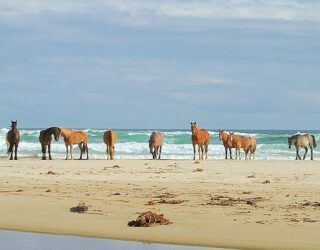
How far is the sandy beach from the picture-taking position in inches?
413

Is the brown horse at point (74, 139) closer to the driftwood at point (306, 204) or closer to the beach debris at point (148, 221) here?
the driftwood at point (306, 204)

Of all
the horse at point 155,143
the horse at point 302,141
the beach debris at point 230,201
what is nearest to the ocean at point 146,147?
the horse at point 302,141

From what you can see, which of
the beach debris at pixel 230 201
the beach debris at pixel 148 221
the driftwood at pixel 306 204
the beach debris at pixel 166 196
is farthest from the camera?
the beach debris at pixel 166 196

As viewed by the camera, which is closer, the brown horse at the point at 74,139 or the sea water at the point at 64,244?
the sea water at the point at 64,244

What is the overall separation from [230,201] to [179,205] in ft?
3.22

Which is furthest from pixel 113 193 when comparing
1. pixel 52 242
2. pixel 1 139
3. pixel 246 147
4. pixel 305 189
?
pixel 1 139

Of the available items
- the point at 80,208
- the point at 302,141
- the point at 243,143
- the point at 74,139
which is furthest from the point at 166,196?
the point at 302,141

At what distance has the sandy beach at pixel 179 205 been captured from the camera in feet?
34.4

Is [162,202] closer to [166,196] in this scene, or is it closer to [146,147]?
[166,196]

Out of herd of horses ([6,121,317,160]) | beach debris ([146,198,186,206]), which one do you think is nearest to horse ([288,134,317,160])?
herd of horses ([6,121,317,160])

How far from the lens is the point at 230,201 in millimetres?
13781

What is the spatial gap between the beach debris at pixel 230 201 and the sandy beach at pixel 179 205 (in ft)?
0.06

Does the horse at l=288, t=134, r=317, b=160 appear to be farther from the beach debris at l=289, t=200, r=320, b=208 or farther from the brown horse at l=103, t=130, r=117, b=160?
the beach debris at l=289, t=200, r=320, b=208

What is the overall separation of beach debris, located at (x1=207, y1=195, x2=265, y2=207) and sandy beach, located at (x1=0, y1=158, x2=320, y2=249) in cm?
2
